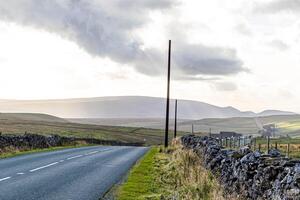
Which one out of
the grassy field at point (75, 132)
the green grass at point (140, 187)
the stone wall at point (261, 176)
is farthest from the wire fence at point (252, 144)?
the grassy field at point (75, 132)

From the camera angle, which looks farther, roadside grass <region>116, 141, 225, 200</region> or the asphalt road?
the asphalt road

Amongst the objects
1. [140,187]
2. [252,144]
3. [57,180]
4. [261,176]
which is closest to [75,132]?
[252,144]

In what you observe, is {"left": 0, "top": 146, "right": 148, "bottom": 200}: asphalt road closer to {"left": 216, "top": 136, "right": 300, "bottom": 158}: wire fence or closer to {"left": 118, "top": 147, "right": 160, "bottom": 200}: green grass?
{"left": 118, "top": 147, "right": 160, "bottom": 200}: green grass

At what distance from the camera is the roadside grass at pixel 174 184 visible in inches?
586

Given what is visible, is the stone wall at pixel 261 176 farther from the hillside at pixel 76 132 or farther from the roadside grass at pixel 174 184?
the hillside at pixel 76 132

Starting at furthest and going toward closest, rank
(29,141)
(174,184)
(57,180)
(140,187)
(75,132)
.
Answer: (75,132)
(29,141)
(57,180)
(174,184)
(140,187)

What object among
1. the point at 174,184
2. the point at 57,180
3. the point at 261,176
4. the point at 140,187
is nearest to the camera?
the point at 261,176

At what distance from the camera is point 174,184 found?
18.9 meters

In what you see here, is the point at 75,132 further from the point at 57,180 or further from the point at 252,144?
the point at 57,180

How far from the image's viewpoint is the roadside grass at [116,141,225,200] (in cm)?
1489

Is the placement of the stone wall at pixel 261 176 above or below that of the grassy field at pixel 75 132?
above

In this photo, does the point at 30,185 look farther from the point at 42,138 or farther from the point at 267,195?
the point at 42,138

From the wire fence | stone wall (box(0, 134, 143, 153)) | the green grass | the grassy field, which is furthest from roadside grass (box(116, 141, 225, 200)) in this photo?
the grassy field

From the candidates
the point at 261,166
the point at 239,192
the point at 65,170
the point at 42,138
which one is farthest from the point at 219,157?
the point at 42,138
